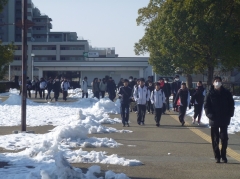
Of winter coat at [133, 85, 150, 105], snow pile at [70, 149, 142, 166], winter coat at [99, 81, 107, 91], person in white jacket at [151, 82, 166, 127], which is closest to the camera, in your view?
snow pile at [70, 149, 142, 166]

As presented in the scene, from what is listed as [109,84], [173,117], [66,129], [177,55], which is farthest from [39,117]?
[177,55]

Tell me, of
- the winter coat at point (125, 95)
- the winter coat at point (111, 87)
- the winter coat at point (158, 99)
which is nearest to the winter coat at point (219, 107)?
the winter coat at point (158, 99)

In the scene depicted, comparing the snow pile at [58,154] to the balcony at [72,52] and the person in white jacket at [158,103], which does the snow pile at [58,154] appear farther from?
the balcony at [72,52]

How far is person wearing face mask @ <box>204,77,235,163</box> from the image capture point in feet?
31.7

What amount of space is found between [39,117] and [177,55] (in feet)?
42.3

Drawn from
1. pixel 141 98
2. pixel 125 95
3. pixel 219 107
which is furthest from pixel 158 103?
pixel 219 107

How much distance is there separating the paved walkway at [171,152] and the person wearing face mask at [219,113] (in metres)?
0.33

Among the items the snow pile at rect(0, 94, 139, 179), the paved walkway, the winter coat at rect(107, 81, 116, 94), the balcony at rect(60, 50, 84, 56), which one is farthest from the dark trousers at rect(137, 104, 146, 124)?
the balcony at rect(60, 50, 84, 56)

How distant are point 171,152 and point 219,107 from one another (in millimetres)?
1889

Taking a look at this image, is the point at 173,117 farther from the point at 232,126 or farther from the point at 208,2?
the point at 208,2

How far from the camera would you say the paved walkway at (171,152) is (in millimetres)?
8625

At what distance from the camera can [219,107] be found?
9.73 m

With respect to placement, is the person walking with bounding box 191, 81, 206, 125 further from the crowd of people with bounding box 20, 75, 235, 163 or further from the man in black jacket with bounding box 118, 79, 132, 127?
the man in black jacket with bounding box 118, 79, 132, 127

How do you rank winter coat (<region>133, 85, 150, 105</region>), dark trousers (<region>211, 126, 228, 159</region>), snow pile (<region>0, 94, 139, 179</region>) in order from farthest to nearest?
winter coat (<region>133, 85, 150, 105</region>) < dark trousers (<region>211, 126, 228, 159</region>) < snow pile (<region>0, 94, 139, 179</region>)
